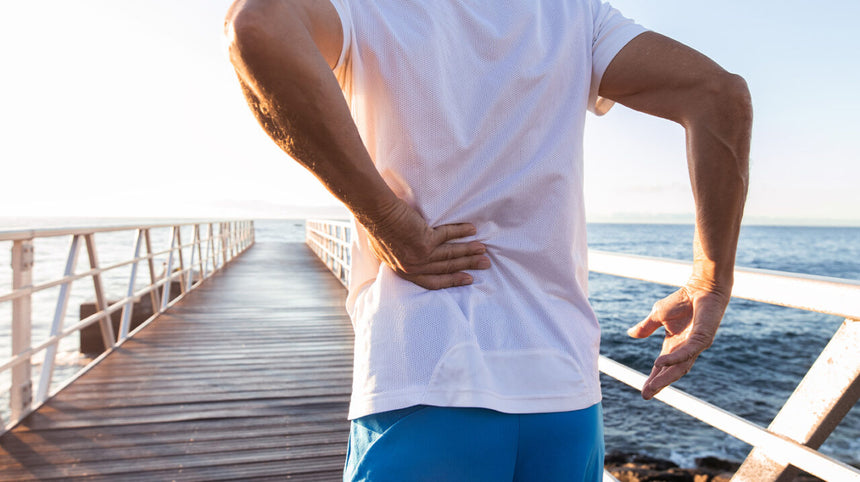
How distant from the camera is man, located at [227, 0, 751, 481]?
1.68 ft

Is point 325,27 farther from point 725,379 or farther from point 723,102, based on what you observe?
point 725,379

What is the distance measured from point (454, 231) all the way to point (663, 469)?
5.24 m

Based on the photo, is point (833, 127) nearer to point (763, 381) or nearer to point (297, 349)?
point (763, 381)

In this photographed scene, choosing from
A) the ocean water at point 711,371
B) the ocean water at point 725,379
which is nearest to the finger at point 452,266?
the ocean water at point 711,371

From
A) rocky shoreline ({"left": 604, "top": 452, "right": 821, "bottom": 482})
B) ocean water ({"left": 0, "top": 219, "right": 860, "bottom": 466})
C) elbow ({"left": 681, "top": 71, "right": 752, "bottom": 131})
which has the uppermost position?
elbow ({"left": 681, "top": 71, "right": 752, "bottom": 131})

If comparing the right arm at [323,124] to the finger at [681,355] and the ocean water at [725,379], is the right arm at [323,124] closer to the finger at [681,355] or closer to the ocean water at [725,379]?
the finger at [681,355]

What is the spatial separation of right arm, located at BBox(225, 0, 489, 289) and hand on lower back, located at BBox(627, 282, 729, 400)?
335mm

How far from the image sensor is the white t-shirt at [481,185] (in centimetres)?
53

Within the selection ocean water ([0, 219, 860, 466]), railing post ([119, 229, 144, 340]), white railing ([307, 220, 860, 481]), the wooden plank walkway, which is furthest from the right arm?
railing post ([119, 229, 144, 340])

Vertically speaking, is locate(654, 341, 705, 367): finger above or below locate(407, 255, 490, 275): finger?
below

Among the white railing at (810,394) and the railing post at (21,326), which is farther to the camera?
the railing post at (21,326)

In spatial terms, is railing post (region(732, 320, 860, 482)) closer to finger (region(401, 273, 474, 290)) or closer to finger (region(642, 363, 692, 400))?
finger (region(642, 363, 692, 400))

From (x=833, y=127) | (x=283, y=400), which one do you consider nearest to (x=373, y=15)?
(x=283, y=400)

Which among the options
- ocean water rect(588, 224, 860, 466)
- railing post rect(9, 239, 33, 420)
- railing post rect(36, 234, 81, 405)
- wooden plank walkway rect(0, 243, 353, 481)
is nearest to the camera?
wooden plank walkway rect(0, 243, 353, 481)
